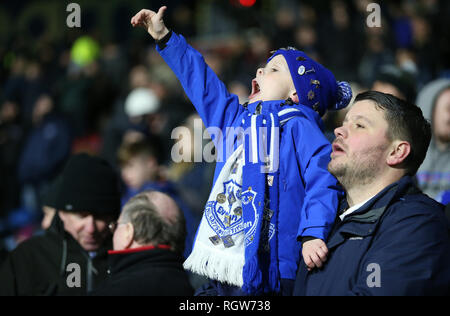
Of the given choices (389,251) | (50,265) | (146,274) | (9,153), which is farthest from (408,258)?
(9,153)

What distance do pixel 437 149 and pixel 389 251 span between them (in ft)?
7.75

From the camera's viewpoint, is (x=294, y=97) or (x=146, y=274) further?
(x=146, y=274)

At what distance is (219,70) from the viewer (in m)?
9.94

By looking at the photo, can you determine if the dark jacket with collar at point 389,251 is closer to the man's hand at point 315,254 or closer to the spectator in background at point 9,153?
the man's hand at point 315,254

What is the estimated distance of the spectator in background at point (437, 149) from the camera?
467 cm

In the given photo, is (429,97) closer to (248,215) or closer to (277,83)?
(277,83)

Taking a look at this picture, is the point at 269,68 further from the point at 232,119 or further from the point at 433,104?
the point at 433,104

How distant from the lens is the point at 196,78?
3232mm

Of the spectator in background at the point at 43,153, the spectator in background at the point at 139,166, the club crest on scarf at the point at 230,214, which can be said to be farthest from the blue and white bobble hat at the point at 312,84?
the spectator in background at the point at 43,153

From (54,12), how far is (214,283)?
46.1ft

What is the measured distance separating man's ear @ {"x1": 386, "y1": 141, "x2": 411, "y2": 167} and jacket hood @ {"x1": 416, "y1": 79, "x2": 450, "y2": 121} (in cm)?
206

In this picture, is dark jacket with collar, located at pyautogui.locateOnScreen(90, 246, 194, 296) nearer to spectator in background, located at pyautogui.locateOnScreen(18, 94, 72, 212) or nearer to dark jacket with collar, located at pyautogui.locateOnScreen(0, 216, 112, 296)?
dark jacket with collar, located at pyautogui.locateOnScreen(0, 216, 112, 296)

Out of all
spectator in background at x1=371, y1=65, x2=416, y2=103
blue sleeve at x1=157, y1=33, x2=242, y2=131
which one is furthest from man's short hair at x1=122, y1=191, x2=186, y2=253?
spectator in background at x1=371, y1=65, x2=416, y2=103
